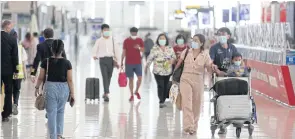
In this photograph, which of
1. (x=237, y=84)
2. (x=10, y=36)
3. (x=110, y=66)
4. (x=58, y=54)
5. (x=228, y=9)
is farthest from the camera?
(x=228, y=9)

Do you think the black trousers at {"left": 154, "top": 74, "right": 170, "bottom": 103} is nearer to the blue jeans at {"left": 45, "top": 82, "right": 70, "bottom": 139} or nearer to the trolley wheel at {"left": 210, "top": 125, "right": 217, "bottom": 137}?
the trolley wheel at {"left": 210, "top": 125, "right": 217, "bottom": 137}

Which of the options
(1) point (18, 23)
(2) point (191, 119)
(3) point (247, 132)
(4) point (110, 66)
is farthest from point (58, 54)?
(1) point (18, 23)

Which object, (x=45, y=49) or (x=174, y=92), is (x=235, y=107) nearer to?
(x=174, y=92)

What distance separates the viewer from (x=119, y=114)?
14.2 m

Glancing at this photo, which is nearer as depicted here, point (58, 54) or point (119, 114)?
point (58, 54)

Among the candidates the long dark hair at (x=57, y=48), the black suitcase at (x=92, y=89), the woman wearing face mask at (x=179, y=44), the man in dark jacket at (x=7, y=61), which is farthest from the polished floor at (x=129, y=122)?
the long dark hair at (x=57, y=48)

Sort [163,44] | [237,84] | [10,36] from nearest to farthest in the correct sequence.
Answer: [237,84], [10,36], [163,44]

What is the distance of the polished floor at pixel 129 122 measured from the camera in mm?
11297

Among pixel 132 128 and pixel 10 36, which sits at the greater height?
pixel 10 36

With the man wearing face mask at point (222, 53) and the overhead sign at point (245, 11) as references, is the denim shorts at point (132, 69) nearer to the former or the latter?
the man wearing face mask at point (222, 53)

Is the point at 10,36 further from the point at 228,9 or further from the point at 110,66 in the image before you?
the point at 228,9

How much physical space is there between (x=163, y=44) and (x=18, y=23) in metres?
27.2

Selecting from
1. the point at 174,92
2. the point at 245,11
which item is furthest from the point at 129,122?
the point at 245,11

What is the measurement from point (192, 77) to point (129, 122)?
1967mm
